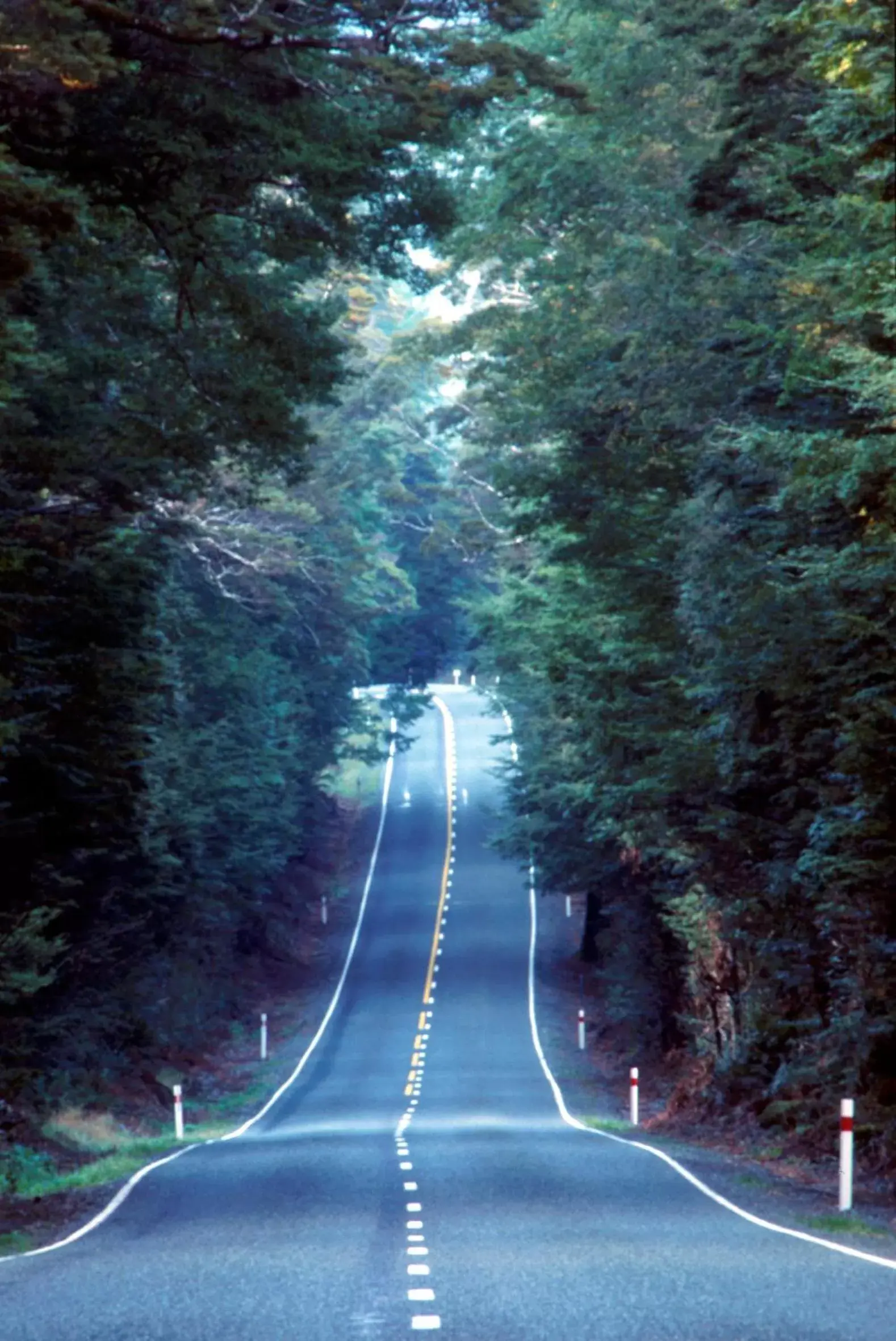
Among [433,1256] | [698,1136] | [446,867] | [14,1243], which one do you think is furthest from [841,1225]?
[446,867]

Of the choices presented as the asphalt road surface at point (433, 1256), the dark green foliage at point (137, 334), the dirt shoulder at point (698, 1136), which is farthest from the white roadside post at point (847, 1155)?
the dark green foliage at point (137, 334)

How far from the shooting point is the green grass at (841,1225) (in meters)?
13.4

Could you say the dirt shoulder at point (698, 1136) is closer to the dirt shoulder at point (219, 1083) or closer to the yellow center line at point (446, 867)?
the yellow center line at point (446, 867)

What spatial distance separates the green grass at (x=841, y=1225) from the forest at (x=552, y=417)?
267 centimetres

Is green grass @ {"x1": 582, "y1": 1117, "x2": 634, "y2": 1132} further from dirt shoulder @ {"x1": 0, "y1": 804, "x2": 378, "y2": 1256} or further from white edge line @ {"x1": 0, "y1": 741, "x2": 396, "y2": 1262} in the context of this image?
dirt shoulder @ {"x1": 0, "y1": 804, "x2": 378, "y2": 1256}

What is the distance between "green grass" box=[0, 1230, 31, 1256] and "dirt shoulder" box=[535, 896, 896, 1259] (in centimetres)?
556

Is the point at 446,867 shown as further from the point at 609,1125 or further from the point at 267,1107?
the point at 609,1125

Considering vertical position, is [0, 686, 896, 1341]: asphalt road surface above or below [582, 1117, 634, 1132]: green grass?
above

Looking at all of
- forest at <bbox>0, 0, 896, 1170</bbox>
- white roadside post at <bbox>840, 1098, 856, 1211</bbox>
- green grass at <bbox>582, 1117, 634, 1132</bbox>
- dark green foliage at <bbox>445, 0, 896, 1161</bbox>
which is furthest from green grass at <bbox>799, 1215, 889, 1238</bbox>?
green grass at <bbox>582, 1117, 634, 1132</bbox>

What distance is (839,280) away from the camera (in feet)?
50.0

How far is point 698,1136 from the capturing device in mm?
24453

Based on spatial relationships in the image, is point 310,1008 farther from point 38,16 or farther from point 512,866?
point 38,16

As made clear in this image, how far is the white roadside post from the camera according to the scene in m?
14.7

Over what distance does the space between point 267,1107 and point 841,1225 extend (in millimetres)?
22337
